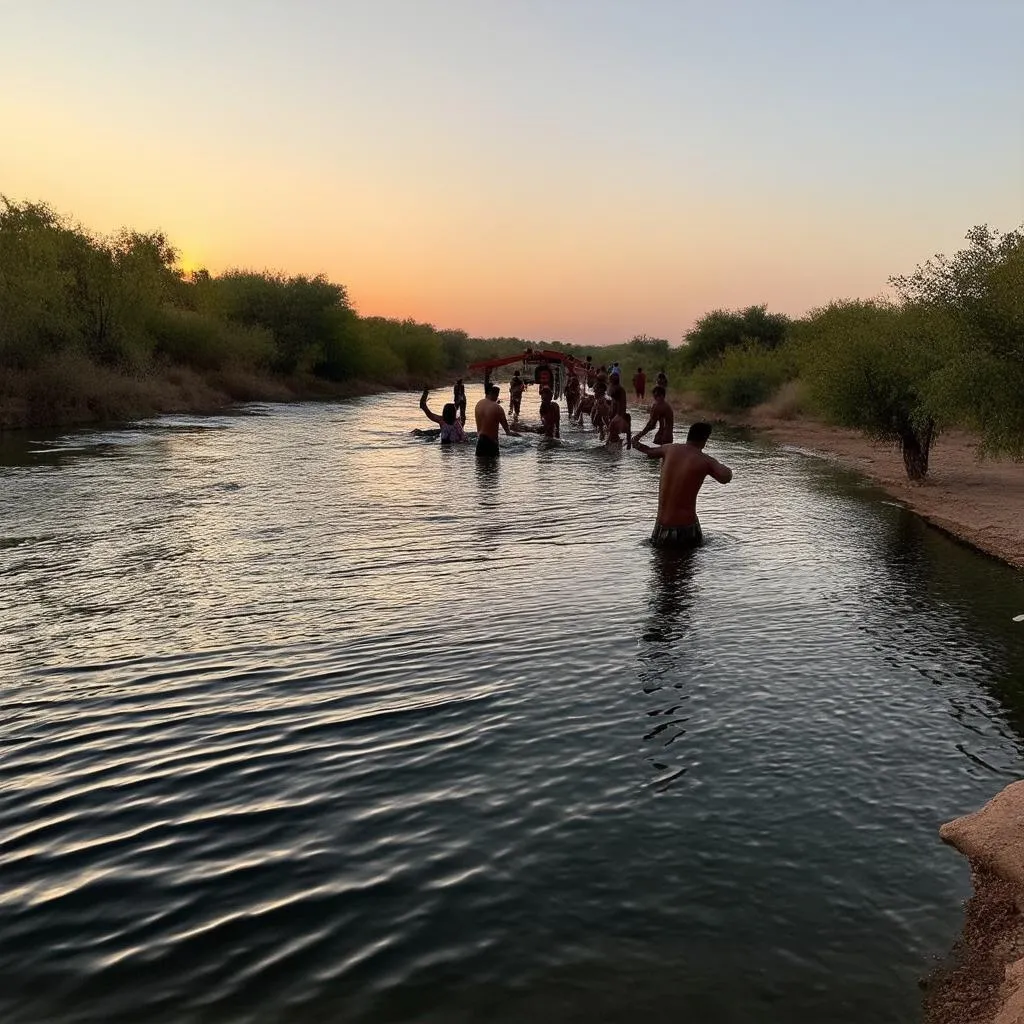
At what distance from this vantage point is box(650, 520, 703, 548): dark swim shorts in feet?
41.0

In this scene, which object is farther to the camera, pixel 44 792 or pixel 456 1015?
pixel 44 792

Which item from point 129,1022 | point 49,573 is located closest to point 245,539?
point 49,573

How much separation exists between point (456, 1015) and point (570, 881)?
1.04 m

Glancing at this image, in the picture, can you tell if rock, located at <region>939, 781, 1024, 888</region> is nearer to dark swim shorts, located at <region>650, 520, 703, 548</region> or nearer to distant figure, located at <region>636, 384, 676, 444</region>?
dark swim shorts, located at <region>650, 520, 703, 548</region>

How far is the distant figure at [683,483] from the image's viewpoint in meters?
11.8

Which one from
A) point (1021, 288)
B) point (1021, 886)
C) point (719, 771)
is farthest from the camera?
point (1021, 288)

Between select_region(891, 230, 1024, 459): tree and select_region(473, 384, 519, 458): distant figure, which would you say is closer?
select_region(891, 230, 1024, 459): tree

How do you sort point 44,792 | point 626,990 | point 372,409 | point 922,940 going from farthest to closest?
point 372,409, point 44,792, point 922,940, point 626,990

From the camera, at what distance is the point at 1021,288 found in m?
14.1

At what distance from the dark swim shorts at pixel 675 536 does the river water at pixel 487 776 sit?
1.20 ft

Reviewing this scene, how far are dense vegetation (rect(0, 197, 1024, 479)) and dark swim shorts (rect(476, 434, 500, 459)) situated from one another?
8.17 meters

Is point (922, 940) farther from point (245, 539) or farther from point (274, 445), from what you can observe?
point (274, 445)

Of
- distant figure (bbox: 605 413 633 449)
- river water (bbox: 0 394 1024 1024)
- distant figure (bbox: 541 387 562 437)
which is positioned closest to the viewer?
river water (bbox: 0 394 1024 1024)

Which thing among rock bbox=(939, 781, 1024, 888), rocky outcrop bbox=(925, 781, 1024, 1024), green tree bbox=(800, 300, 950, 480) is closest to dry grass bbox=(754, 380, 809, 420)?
green tree bbox=(800, 300, 950, 480)
